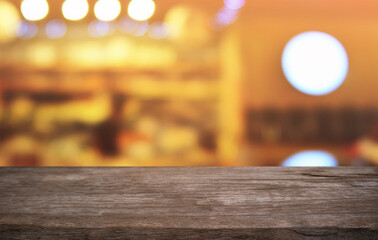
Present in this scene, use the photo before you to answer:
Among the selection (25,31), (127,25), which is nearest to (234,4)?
(127,25)

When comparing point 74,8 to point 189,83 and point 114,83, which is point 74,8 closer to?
point 114,83

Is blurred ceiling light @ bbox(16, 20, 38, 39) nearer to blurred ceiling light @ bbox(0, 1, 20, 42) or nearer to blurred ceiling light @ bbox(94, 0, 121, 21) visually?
blurred ceiling light @ bbox(0, 1, 20, 42)

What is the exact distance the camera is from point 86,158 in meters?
3.26

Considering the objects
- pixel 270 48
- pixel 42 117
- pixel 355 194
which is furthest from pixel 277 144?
pixel 355 194

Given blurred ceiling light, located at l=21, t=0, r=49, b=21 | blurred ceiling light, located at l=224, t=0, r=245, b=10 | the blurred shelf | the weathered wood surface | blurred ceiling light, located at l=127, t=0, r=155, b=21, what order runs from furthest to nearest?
blurred ceiling light, located at l=224, t=0, r=245, b=10 → the blurred shelf → blurred ceiling light, located at l=21, t=0, r=49, b=21 → blurred ceiling light, located at l=127, t=0, r=155, b=21 → the weathered wood surface

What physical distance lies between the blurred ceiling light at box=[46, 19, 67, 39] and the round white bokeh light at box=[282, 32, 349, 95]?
2.23m

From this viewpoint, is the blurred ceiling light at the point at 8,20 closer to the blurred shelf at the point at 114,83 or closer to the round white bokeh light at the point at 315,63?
the blurred shelf at the point at 114,83

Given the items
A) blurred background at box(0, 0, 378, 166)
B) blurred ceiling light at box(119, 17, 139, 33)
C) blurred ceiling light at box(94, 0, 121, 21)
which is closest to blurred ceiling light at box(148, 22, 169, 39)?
blurred background at box(0, 0, 378, 166)

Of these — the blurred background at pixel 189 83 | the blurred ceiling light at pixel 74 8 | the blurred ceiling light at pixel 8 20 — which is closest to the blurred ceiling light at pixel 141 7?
the blurred background at pixel 189 83

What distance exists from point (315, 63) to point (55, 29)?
2680 mm

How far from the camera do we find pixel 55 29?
11.6ft

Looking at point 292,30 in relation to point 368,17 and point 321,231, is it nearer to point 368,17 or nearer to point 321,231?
point 368,17

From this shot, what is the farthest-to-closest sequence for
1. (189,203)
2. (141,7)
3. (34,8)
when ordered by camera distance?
(34,8) → (141,7) → (189,203)

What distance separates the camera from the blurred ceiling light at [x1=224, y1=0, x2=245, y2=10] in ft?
12.7
